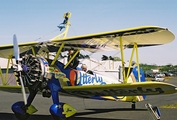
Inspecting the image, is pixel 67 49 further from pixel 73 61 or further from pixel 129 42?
pixel 129 42

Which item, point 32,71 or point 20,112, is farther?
point 20,112

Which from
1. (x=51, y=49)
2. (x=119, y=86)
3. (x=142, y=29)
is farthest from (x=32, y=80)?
(x=142, y=29)

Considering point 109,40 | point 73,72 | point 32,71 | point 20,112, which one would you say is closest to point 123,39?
point 109,40

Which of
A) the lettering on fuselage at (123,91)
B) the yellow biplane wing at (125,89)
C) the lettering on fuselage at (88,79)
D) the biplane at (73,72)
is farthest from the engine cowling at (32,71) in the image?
the lettering on fuselage at (88,79)

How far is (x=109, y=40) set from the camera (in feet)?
30.9

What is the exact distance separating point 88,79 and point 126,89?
1.92 metres

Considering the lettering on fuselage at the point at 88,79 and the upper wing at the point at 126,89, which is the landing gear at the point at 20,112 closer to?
the upper wing at the point at 126,89

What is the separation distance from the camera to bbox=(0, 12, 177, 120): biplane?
27.4 ft

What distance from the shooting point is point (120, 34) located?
8.48 m

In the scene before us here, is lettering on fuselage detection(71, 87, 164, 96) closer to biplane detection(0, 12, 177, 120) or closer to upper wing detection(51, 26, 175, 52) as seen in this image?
biplane detection(0, 12, 177, 120)

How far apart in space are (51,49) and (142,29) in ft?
10.9

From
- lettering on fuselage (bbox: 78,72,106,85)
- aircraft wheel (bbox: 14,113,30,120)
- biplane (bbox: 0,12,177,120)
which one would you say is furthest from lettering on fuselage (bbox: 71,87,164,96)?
aircraft wheel (bbox: 14,113,30,120)

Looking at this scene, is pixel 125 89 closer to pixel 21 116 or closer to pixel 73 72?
pixel 73 72

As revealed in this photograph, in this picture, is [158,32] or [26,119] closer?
[158,32]
